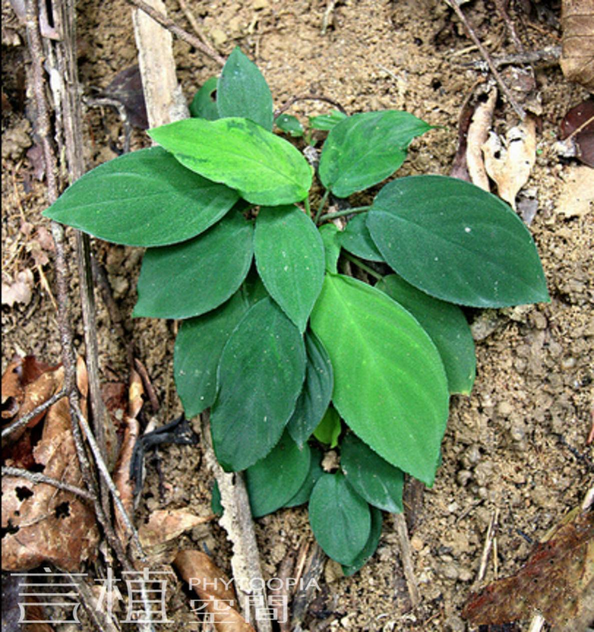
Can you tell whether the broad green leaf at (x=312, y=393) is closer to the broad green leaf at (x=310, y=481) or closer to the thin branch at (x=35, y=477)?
the broad green leaf at (x=310, y=481)

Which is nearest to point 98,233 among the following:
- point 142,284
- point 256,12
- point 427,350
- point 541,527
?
point 142,284

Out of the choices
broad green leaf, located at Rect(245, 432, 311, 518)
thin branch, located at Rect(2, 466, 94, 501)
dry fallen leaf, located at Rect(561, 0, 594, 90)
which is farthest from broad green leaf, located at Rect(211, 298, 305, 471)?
dry fallen leaf, located at Rect(561, 0, 594, 90)

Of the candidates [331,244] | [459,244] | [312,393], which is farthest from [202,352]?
[459,244]

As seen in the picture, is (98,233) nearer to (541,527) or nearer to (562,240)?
(562,240)

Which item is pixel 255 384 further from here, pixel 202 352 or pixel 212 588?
pixel 212 588

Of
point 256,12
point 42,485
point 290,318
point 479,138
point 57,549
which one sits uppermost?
point 256,12

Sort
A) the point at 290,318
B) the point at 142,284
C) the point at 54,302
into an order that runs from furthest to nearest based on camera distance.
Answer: the point at 54,302, the point at 142,284, the point at 290,318
